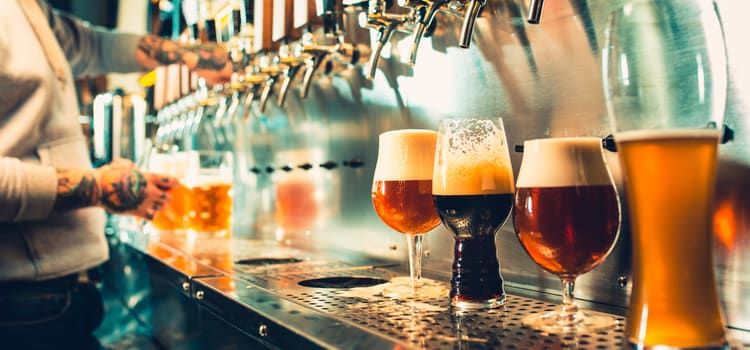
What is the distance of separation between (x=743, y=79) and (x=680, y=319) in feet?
1.30

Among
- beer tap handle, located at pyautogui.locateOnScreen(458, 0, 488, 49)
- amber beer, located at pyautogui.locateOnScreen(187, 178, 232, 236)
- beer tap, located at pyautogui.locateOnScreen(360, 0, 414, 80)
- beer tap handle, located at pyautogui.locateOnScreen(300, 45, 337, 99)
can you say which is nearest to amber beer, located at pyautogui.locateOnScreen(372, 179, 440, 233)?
beer tap handle, located at pyautogui.locateOnScreen(458, 0, 488, 49)

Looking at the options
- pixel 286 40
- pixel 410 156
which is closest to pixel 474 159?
pixel 410 156

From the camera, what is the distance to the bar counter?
30.0 inches

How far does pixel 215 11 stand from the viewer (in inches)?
112

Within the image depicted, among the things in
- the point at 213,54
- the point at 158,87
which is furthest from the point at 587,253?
the point at 158,87

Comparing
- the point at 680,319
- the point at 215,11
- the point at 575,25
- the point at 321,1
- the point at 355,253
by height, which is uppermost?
the point at 215,11

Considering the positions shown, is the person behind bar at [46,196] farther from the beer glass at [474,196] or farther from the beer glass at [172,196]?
the beer glass at [474,196]

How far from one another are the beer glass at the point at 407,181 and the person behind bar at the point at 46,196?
860 mm

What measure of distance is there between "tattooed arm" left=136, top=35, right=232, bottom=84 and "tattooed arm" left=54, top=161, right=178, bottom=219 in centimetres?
65

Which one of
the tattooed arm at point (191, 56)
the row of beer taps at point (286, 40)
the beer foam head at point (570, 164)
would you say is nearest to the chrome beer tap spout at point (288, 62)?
the row of beer taps at point (286, 40)

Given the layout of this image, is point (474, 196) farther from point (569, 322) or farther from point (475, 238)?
point (569, 322)

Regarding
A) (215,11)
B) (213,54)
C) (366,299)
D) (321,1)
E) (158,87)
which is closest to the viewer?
(366,299)

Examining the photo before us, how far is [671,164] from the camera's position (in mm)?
621

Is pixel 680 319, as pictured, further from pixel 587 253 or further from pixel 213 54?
pixel 213 54
